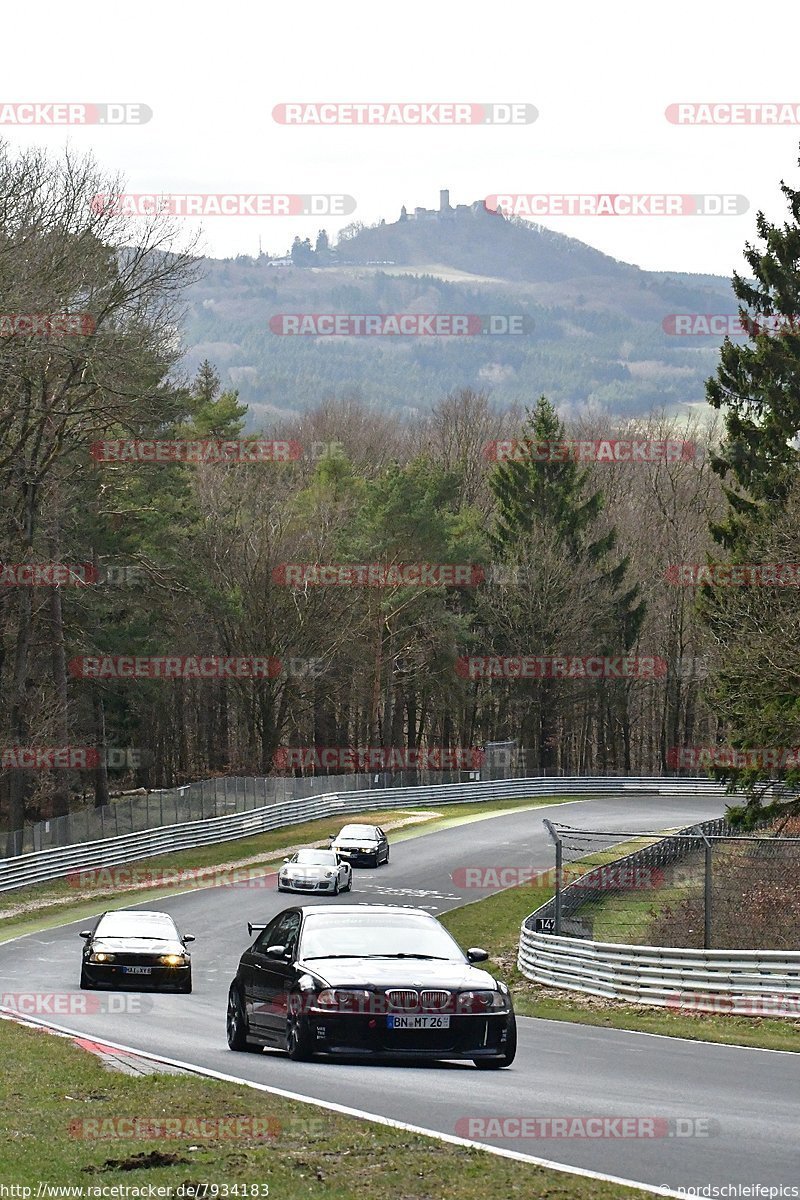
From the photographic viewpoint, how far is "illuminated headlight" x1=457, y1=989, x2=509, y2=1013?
41.5 feet

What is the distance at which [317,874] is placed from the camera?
40.7 metres

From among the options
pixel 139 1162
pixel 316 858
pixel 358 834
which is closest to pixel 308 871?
pixel 316 858

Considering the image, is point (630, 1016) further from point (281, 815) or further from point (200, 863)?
point (281, 815)

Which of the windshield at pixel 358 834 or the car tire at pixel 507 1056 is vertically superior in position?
the car tire at pixel 507 1056

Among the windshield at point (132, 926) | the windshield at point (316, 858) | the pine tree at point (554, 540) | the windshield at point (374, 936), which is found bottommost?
the windshield at point (316, 858)

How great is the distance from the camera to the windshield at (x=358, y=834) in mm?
47375

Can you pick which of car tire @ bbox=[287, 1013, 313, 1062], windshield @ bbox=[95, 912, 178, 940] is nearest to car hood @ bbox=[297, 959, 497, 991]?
car tire @ bbox=[287, 1013, 313, 1062]

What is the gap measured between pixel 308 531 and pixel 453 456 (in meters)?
29.1

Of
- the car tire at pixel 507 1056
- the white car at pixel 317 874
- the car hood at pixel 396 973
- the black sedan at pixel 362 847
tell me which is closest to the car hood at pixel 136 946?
the car hood at pixel 396 973

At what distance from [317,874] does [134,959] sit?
1768 cm

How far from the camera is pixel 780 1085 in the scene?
12.7 meters

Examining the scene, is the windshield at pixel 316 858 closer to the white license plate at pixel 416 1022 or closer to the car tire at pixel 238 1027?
the car tire at pixel 238 1027

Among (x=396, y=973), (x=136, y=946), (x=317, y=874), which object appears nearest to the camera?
(x=396, y=973)

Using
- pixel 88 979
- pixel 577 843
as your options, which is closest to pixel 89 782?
pixel 577 843
